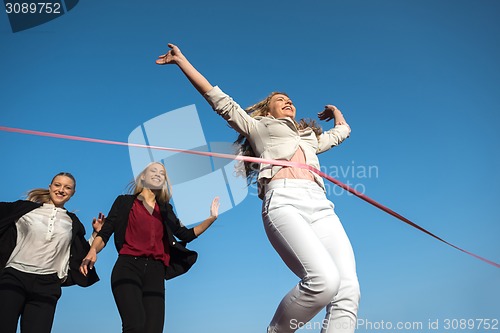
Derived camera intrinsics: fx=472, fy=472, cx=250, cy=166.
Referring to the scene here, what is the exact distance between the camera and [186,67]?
395 cm

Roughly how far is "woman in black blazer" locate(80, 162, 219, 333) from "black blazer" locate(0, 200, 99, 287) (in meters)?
0.35

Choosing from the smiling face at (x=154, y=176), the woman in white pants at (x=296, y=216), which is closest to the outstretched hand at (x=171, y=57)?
the woman in white pants at (x=296, y=216)

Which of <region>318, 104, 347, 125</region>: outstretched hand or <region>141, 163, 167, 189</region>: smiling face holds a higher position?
<region>318, 104, 347, 125</region>: outstretched hand

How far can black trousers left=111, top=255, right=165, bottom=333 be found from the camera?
14.5ft

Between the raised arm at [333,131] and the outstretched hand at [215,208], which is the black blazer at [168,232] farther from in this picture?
the raised arm at [333,131]

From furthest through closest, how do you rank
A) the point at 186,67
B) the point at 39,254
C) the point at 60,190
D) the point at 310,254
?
the point at 60,190, the point at 39,254, the point at 186,67, the point at 310,254

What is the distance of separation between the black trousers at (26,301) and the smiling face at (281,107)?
9.49 ft

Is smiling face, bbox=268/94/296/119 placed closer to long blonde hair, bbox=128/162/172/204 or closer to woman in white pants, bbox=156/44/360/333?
woman in white pants, bbox=156/44/360/333

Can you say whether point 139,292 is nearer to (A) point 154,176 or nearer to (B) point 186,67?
(A) point 154,176

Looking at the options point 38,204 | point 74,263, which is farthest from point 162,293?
point 38,204

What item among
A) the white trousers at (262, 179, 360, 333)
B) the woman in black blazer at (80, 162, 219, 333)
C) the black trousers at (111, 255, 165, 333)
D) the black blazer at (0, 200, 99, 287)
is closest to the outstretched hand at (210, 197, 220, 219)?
the woman in black blazer at (80, 162, 219, 333)

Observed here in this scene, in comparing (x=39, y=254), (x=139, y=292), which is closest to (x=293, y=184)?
(x=139, y=292)

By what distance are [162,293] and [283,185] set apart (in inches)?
78.9

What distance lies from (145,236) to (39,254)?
1.10 metres
